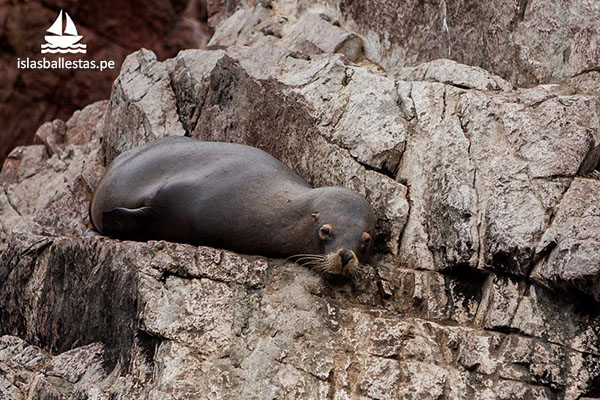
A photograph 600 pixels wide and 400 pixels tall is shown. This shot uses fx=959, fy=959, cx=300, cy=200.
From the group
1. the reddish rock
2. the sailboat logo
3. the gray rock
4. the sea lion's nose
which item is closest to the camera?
the gray rock

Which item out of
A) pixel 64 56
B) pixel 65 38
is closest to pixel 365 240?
pixel 65 38

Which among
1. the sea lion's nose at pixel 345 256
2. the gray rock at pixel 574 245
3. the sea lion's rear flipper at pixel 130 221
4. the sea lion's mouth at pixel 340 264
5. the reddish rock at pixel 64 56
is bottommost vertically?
the reddish rock at pixel 64 56

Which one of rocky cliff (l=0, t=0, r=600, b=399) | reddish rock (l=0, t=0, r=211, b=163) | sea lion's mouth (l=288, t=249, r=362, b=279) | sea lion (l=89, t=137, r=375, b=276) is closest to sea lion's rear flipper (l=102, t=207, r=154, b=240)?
sea lion (l=89, t=137, r=375, b=276)

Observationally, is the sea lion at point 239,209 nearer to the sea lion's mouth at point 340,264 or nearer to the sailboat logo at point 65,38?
the sea lion's mouth at point 340,264

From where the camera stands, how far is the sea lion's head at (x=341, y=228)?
20.4ft

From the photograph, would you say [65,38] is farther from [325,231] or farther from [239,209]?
[325,231]

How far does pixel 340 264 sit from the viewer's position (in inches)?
238

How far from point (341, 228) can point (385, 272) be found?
409 mm

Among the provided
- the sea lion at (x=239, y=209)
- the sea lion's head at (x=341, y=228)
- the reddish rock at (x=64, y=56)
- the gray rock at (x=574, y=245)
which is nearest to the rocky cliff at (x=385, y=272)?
the gray rock at (x=574, y=245)

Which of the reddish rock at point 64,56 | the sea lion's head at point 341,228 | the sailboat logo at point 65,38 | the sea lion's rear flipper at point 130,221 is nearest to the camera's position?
the sea lion's head at point 341,228

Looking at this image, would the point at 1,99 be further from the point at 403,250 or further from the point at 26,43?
the point at 403,250

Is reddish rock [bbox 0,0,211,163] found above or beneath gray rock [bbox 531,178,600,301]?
beneath

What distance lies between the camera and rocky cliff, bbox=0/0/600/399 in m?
5.46

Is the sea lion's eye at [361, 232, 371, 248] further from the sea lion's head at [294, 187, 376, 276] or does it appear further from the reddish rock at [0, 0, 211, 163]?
the reddish rock at [0, 0, 211, 163]
